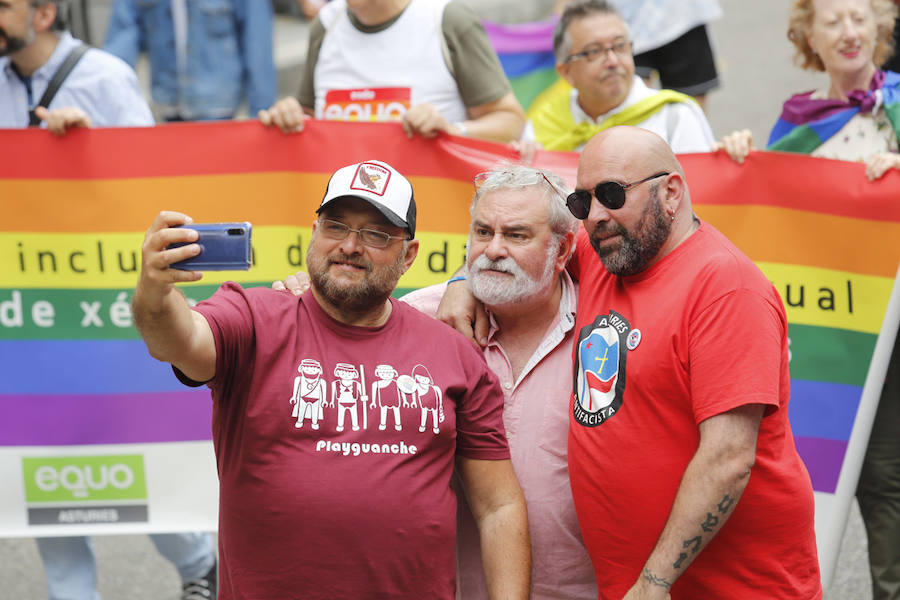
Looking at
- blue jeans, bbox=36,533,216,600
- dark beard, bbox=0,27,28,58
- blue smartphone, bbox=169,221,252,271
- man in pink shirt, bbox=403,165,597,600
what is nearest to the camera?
blue smartphone, bbox=169,221,252,271

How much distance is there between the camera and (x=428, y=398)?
9.66 feet

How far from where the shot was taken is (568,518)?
3.20m

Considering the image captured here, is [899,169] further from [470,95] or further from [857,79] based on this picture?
[470,95]

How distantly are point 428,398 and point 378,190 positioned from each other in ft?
1.82

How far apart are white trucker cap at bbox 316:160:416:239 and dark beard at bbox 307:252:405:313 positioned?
14 centimetres

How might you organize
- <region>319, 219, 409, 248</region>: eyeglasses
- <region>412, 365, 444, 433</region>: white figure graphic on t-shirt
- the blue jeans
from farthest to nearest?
1. the blue jeans
2. <region>319, 219, 409, 248</region>: eyeglasses
3. <region>412, 365, 444, 433</region>: white figure graphic on t-shirt

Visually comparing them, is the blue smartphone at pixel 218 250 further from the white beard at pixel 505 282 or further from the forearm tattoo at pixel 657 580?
the forearm tattoo at pixel 657 580

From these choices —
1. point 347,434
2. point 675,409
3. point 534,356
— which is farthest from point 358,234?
point 675,409

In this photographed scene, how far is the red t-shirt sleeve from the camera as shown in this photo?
107 inches

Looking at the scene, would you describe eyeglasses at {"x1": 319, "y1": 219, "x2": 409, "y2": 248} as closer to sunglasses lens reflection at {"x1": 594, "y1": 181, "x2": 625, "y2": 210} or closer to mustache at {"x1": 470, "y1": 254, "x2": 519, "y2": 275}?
mustache at {"x1": 470, "y1": 254, "x2": 519, "y2": 275}

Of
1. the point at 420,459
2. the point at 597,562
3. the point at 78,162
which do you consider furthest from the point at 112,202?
the point at 597,562

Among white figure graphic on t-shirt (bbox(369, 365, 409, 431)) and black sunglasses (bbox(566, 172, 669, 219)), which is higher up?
black sunglasses (bbox(566, 172, 669, 219))

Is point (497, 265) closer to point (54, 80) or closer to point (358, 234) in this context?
point (358, 234)

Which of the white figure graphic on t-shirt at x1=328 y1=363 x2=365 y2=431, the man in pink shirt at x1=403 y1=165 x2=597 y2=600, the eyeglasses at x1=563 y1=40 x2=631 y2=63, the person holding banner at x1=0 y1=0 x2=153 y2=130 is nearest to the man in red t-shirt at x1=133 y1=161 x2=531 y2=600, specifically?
the white figure graphic on t-shirt at x1=328 y1=363 x2=365 y2=431
